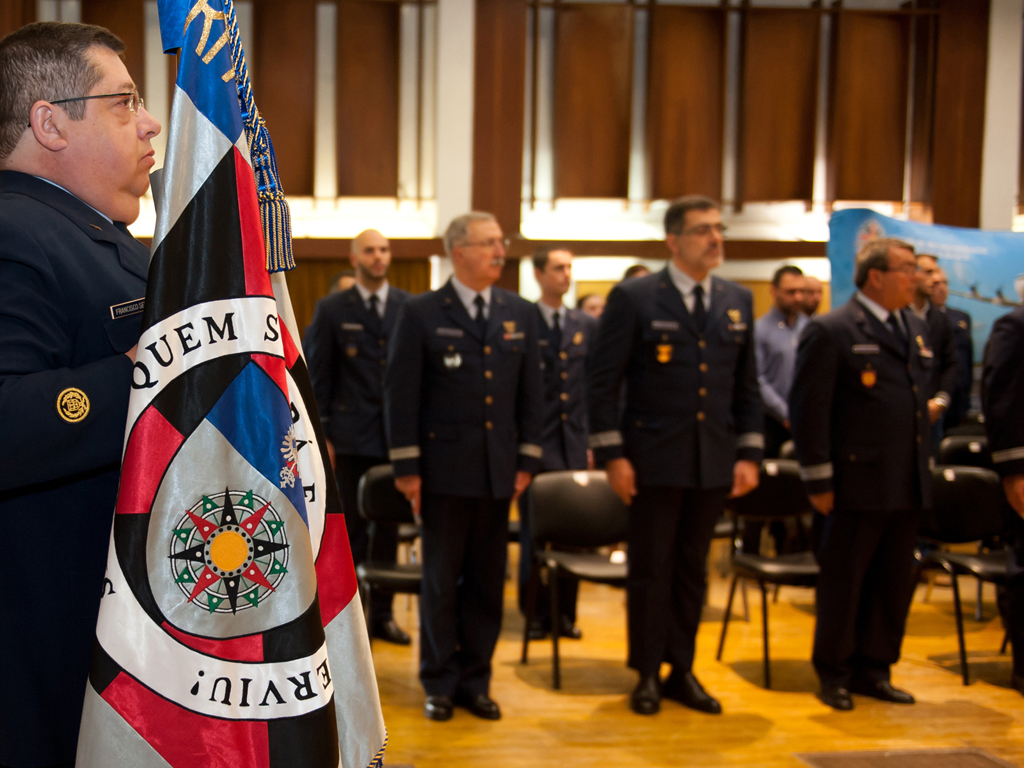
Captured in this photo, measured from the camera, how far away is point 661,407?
138 inches

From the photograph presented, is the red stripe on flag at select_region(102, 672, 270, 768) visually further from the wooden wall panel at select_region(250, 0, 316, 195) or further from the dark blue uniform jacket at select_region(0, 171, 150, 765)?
the wooden wall panel at select_region(250, 0, 316, 195)

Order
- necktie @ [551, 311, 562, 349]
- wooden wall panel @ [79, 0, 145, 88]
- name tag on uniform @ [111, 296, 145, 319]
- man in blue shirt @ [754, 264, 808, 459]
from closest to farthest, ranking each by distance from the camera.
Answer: name tag on uniform @ [111, 296, 145, 319] → necktie @ [551, 311, 562, 349] → man in blue shirt @ [754, 264, 808, 459] → wooden wall panel @ [79, 0, 145, 88]

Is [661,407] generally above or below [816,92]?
below

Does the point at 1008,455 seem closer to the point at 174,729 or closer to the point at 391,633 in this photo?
the point at 391,633

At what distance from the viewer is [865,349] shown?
142 inches

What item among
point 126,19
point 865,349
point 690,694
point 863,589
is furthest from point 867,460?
point 126,19

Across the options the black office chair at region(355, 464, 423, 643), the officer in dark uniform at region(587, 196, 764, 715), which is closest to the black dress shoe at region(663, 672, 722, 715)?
the officer in dark uniform at region(587, 196, 764, 715)

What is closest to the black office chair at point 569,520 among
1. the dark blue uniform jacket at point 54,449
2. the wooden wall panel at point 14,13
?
the dark blue uniform jacket at point 54,449

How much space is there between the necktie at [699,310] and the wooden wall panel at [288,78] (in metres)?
5.05

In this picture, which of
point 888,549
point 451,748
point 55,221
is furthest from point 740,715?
point 55,221

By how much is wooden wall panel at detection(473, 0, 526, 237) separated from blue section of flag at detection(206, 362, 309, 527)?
6.72 metres

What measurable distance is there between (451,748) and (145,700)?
2257 millimetres

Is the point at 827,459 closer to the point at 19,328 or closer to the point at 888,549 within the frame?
the point at 888,549

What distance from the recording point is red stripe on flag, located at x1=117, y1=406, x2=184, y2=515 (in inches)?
42.1
